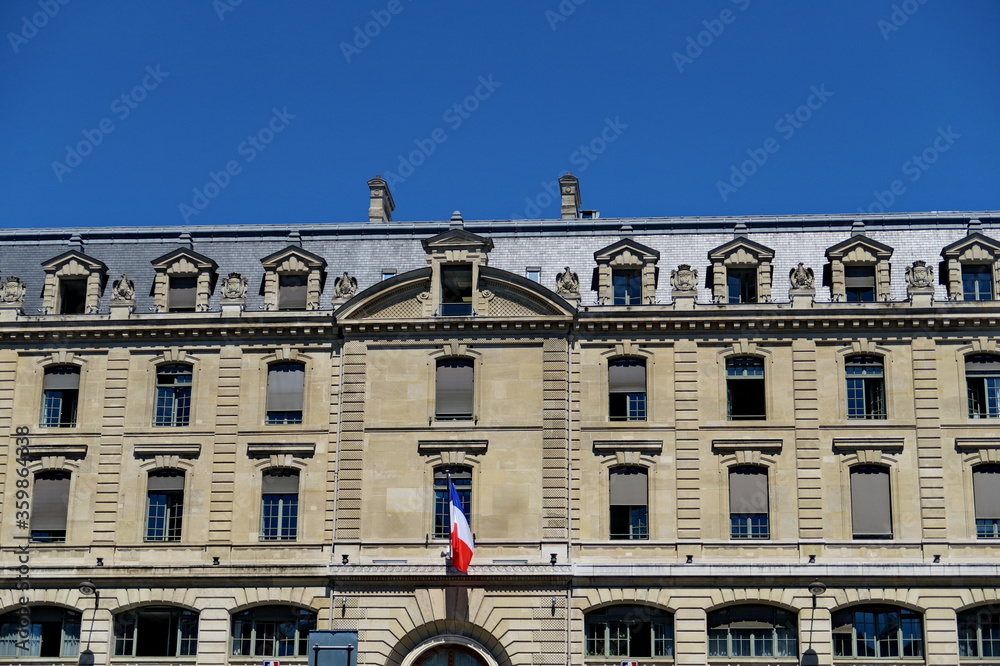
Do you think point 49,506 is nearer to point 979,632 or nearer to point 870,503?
point 870,503

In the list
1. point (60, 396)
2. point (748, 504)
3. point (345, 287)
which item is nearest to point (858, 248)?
point (748, 504)

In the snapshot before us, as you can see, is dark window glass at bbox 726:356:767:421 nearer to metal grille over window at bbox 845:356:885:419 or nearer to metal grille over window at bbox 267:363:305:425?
metal grille over window at bbox 845:356:885:419

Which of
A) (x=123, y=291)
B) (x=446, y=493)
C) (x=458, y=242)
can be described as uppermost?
(x=458, y=242)

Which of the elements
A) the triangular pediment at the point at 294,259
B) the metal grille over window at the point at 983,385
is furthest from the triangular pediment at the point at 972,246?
the triangular pediment at the point at 294,259

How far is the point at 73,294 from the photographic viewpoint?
55406 millimetres

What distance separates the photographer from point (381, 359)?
52.8m

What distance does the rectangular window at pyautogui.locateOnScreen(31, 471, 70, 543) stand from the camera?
172ft

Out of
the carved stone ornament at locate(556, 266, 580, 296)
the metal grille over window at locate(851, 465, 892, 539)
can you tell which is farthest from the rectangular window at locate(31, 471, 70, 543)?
the metal grille over window at locate(851, 465, 892, 539)

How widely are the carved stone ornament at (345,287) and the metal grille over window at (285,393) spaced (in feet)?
9.41

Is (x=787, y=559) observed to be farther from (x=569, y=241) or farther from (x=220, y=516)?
(x=220, y=516)

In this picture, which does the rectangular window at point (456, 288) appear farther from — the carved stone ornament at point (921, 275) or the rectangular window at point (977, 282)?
the rectangular window at point (977, 282)

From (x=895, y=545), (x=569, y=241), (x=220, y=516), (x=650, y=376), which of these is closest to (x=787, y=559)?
(x=895, y=545)

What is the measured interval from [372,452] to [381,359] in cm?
337

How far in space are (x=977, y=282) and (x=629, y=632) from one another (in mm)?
17387
